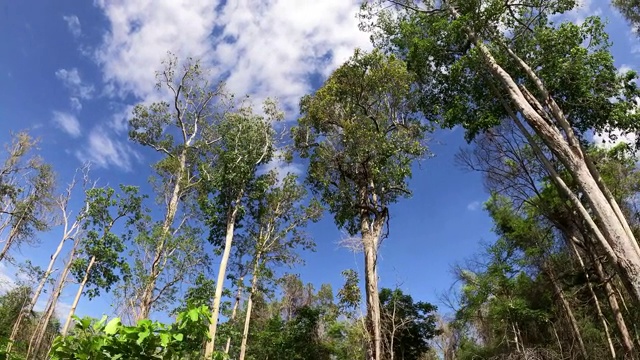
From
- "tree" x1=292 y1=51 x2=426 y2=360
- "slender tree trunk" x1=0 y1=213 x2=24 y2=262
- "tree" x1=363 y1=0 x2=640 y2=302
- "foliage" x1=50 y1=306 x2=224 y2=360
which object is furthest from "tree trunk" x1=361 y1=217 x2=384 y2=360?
"slender tree trunk" x1=0 y1=213 x2=24 y2=262

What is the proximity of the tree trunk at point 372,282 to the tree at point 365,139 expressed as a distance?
0.11ft

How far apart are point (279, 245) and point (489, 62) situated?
12.2 m

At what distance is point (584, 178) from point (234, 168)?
12.2 m

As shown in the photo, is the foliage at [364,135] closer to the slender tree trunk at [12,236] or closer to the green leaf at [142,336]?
the green leaf at [142,336]

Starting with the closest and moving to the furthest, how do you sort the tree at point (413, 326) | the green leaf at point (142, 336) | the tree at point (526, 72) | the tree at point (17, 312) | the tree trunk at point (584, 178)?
the green leaf at point (142, 336), the tree trunk at point (584, 178), the tree at point (526, 72), the tree at point (413, 326), the tree at point (17, 312)

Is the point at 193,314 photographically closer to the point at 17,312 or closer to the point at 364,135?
the point at 364,135

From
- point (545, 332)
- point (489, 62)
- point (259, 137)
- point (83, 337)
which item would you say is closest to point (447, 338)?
point (545, 332)

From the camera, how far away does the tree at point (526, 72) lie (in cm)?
773

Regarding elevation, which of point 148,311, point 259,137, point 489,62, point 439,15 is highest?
point 259,137

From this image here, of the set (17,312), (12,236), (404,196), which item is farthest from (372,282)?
(17,312)

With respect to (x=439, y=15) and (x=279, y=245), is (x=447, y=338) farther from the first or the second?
(x=439, y=15)

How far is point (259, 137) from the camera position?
16500 millimetres

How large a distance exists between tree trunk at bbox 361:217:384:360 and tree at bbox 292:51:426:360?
34 mm

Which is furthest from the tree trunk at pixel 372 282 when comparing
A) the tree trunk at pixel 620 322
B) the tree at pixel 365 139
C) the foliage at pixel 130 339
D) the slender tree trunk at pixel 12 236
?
the slender tree trunk at pixel 12 236
